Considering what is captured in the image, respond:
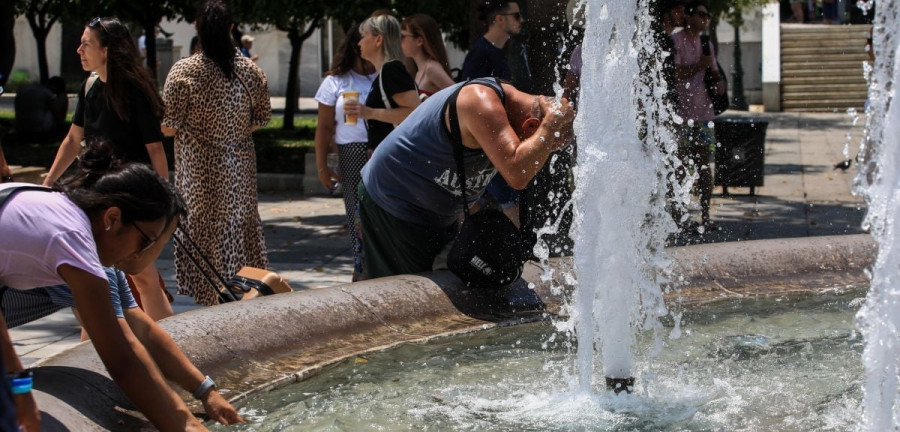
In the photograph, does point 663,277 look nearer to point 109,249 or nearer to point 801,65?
point 109,249

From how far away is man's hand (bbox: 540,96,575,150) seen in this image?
429cm

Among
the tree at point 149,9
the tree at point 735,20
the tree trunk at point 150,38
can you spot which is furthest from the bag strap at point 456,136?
the tree trunk at point 150,38

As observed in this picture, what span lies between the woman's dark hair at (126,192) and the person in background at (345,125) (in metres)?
3.48

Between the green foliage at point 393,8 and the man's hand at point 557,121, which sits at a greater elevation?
the green foliage at point 393,8

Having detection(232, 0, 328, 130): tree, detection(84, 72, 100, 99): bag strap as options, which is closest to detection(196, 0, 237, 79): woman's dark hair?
detection(84, 72, 100, 99): bag strap

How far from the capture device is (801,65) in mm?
26078

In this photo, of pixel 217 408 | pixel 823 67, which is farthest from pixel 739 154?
pixel 823 67

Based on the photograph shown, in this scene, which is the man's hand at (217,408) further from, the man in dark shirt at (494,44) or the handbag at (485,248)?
the man in dark shirt at (494,44)

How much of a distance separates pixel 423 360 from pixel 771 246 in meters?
2.12

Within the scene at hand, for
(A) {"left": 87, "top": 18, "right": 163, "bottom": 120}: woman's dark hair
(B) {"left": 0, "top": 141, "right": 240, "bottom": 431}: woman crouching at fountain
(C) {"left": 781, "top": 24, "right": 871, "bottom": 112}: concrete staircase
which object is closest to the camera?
(B) {"left": 0, "top": 141, "right": 240, "bottom": 431}: woman crouching at fountain

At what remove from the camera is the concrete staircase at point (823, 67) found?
2470 centimetres

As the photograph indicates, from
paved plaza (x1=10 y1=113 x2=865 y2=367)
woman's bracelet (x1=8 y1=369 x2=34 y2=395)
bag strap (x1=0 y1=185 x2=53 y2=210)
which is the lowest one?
paved plaza (x1=10 y1=113 x2=865 y2=367)

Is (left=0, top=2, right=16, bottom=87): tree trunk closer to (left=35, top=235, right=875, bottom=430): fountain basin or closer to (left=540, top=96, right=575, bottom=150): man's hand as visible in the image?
(left=35, top=235, right=875, bottom=430): fountain basin

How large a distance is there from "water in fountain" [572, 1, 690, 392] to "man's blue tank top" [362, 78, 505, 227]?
16.9 inches
